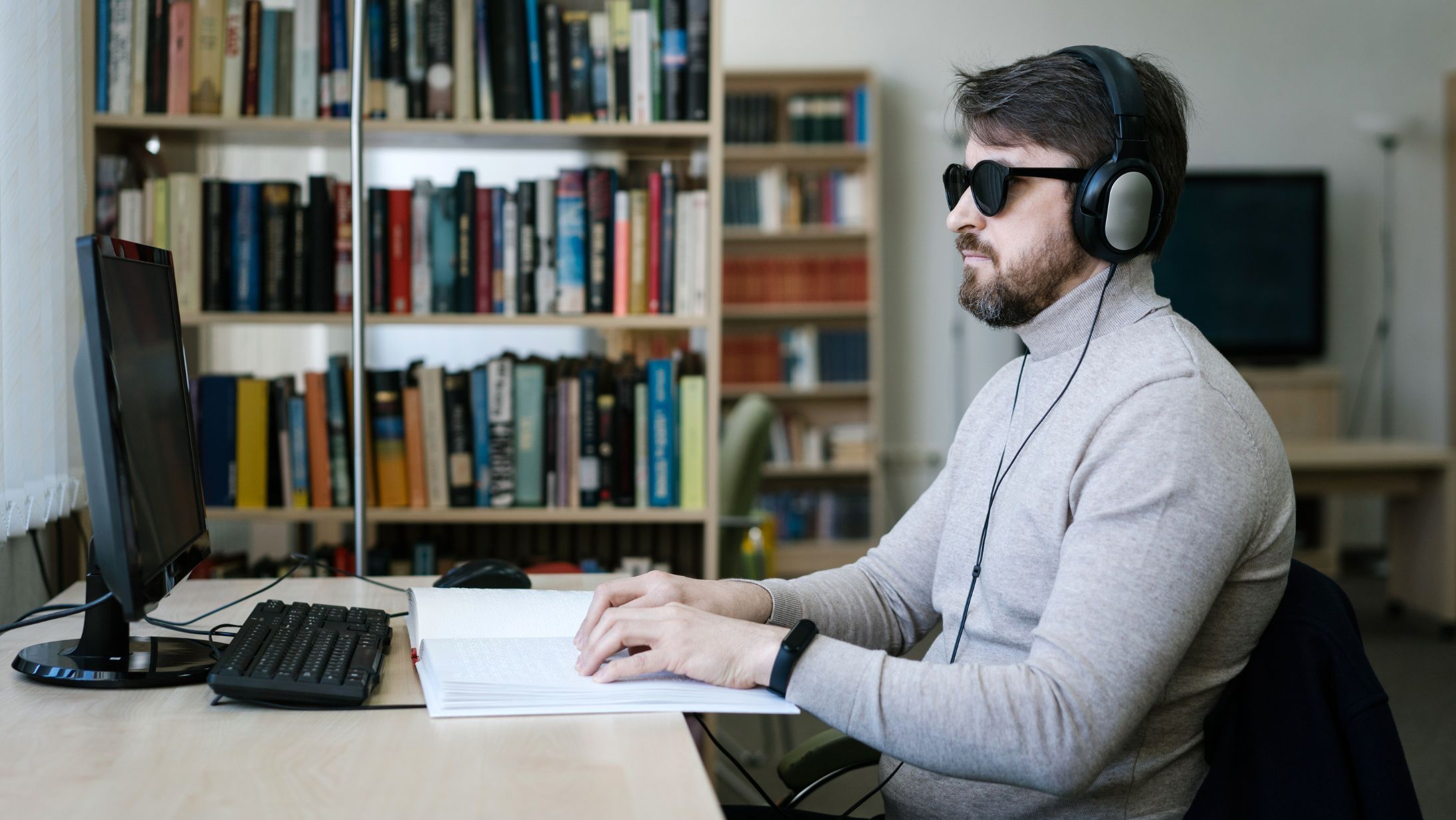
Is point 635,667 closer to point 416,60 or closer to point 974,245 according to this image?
point 974,245

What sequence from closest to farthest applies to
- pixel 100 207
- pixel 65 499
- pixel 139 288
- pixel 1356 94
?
pixel 139 288 < pixel 65 499 < pixel 100 207 < pixel 1356 94

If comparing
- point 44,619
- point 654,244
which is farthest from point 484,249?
point 44,619

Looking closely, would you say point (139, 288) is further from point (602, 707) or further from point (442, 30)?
point (442, 30)

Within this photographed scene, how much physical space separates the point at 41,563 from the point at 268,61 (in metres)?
1.03

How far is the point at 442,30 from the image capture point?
227 cm

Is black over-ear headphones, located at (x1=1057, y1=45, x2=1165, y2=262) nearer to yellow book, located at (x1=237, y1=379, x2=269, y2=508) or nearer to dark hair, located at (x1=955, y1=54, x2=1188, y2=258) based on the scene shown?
dark hair, located at (x1=955, y1=54, x2=1188, y2=258)

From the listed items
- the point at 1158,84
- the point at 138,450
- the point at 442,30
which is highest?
the point at 442,30

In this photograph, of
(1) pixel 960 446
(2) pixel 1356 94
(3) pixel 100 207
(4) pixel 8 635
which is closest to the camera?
(4) pixel 8 635

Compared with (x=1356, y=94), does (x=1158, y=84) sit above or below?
below

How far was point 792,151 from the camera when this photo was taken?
5312mm

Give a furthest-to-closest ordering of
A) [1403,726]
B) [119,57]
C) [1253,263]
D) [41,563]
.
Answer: [1253,263], [1403,726], [119,57], [41,563]

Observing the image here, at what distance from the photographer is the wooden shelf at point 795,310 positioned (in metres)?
5.38

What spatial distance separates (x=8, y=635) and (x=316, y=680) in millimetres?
479

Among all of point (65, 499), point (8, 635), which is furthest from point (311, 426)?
point (8, 635)
